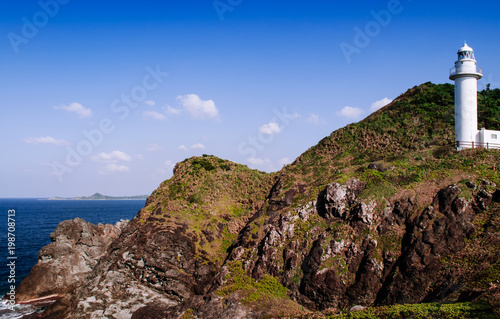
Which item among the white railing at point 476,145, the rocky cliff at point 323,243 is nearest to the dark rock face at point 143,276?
the rocky cliff at point 323,243

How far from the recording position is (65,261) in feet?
158

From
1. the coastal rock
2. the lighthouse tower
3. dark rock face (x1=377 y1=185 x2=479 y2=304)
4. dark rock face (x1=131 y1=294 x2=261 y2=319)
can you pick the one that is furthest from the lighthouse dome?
dark rock face (x1=131 y1=294 x2=261 y2=319)

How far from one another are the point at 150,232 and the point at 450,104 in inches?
2080

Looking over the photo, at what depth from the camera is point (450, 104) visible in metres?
58.8

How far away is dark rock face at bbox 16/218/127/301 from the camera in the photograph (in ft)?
149

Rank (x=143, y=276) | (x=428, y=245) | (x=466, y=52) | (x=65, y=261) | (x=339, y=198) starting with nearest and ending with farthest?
(x=428, y=245), (x=339, y=198), (x=143, y=276), (x=466, y=52), (x=65, y=261)

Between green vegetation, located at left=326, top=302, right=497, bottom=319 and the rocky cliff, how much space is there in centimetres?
16

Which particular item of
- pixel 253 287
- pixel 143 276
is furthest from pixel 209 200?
pixel 253 287

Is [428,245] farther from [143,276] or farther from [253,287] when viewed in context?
[143,276]

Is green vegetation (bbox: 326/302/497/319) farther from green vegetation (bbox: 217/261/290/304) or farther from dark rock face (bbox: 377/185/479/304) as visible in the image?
green vegetation (bbox: 217/261/290/304)

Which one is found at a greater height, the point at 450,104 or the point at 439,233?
the point at 450,104

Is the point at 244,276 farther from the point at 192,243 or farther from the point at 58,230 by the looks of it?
the point at 58,230

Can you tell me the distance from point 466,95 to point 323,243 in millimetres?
26851

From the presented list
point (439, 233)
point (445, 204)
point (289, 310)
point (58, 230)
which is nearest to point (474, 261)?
point (439, 233)
